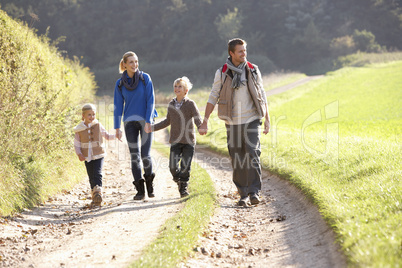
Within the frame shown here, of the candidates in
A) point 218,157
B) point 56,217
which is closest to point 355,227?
point 56,217

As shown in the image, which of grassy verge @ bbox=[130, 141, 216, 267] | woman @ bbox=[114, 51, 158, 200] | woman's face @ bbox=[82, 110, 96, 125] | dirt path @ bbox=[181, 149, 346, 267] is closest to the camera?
grassy verge @ bbox=[130, 141, 216, 267]

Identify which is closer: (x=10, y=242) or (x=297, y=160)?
(x=10, y=242)

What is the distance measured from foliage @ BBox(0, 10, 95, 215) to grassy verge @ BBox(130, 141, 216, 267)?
282cm

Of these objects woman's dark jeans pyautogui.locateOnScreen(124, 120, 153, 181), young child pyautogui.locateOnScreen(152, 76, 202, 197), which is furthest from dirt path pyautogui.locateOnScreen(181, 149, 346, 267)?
woman's dark jeans pyautogui.locateOnScreen(124, 120, 153, 181)

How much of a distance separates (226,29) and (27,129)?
233 feet

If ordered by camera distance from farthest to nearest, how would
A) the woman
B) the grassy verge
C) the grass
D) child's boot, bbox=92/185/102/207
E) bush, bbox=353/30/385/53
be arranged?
bush, bbox=353/30/385/53, the grass, the woman, child's boot, bbox=92/185/102/207, the grassy verge

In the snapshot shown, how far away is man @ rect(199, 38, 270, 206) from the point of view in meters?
7.48

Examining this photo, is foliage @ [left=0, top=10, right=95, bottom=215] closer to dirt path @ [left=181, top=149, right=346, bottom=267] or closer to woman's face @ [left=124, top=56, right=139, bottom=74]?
woman's face @ [left=124, top=56, right=139, bottom=74]

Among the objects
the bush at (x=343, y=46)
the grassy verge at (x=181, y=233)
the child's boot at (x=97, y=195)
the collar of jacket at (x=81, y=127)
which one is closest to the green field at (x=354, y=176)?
the grassy verge at (x=181, y=233)

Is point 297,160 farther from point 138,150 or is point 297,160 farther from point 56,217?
point 56,217

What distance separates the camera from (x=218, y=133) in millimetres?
20766

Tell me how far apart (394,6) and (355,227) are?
269 ft

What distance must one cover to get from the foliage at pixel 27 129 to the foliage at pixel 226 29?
62314 mm

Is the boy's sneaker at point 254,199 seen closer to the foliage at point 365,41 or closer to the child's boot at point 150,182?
the child's boot at point 150,182
